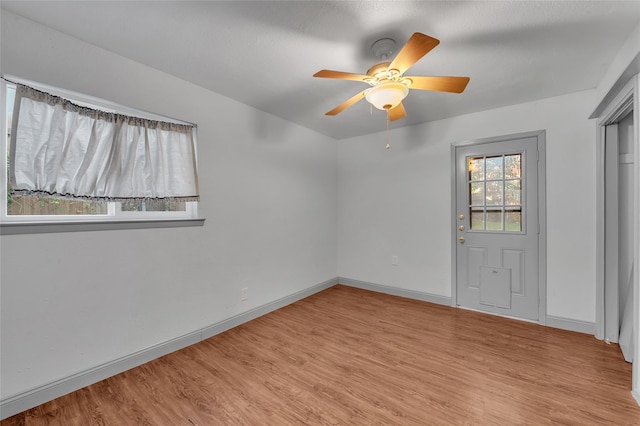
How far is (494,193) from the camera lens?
3217 mm

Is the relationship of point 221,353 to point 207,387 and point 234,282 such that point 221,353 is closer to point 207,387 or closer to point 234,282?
point 207,387

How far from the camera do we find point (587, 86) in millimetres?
2598

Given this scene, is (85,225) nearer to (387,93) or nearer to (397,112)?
(387,93)

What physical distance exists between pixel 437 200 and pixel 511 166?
879 millimetres

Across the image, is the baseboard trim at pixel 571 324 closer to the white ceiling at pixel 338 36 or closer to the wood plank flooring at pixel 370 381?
the wood plank flooring at pixel 370 381

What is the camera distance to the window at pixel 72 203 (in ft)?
5.52

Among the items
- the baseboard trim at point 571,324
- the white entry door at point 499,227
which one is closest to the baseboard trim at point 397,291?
the white entry door at point 499,227

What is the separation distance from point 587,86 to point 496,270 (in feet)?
6.67

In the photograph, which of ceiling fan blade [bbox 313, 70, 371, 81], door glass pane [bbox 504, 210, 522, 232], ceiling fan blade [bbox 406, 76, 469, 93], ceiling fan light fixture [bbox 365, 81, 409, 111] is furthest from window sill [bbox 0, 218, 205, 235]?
door glass pane [bbox 504, 210, 522, 232]

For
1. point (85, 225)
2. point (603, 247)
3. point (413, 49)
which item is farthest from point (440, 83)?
point (85, 225)

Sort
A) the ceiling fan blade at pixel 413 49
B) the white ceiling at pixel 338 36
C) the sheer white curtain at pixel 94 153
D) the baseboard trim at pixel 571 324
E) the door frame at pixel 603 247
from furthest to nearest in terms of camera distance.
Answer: the baseboard trim at pixel 571 324 < the door frame at pixel 603 247 < the sheer white curtain at pixel 94 153 < the white ceiling at pixel 338 36 < the ceiling fan blade at pixel 413 49

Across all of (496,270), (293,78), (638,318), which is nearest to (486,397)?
(638,318)

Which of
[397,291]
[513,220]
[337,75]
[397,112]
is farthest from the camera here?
[397,291]

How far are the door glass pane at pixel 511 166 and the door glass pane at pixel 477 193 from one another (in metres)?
0.28
